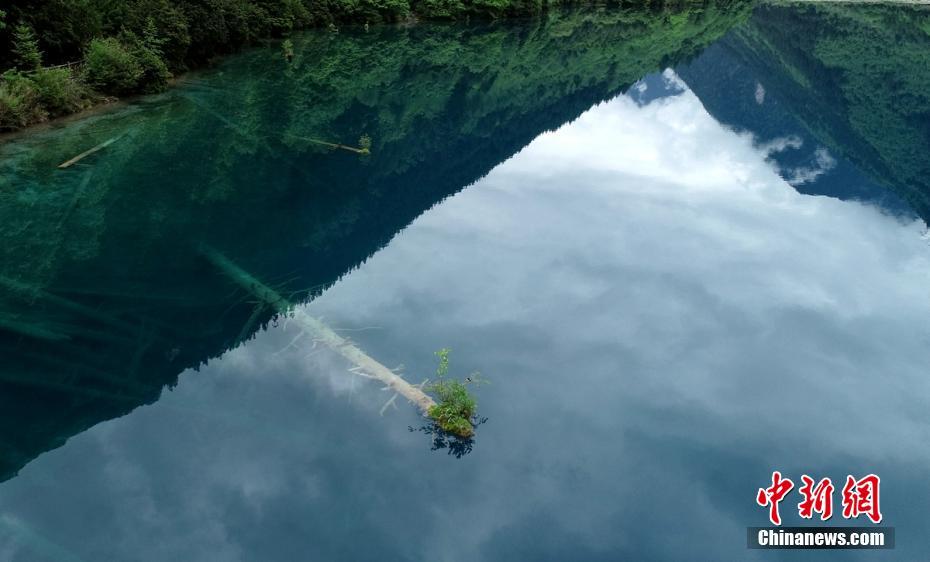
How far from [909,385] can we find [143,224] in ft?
63.9

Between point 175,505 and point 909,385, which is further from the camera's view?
point 909,385

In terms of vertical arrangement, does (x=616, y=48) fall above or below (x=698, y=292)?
above

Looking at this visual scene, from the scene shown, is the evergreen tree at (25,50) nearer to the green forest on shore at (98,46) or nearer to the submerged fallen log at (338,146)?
the green forest on shore at (98,46)

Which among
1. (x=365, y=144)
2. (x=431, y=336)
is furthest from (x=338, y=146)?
(x=431, y=336)

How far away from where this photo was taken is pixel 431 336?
14.6 meters

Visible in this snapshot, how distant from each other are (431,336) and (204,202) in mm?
9902

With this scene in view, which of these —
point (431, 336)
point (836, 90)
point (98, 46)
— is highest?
point (836, 90)

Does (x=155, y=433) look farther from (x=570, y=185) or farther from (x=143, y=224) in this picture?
(x=570, y=185)

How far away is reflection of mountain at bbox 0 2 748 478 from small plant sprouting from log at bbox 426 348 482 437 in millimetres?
4859

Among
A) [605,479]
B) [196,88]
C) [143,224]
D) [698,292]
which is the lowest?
[605,479]

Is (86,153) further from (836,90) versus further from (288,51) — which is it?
(836,90)

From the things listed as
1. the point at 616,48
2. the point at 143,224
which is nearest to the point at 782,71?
the point at 616,48

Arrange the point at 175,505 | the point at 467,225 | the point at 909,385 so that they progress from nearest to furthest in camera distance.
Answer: the point at 175,505 → the point at 909,385 → the point at 467,225

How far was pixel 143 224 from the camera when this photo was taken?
18594 mm
